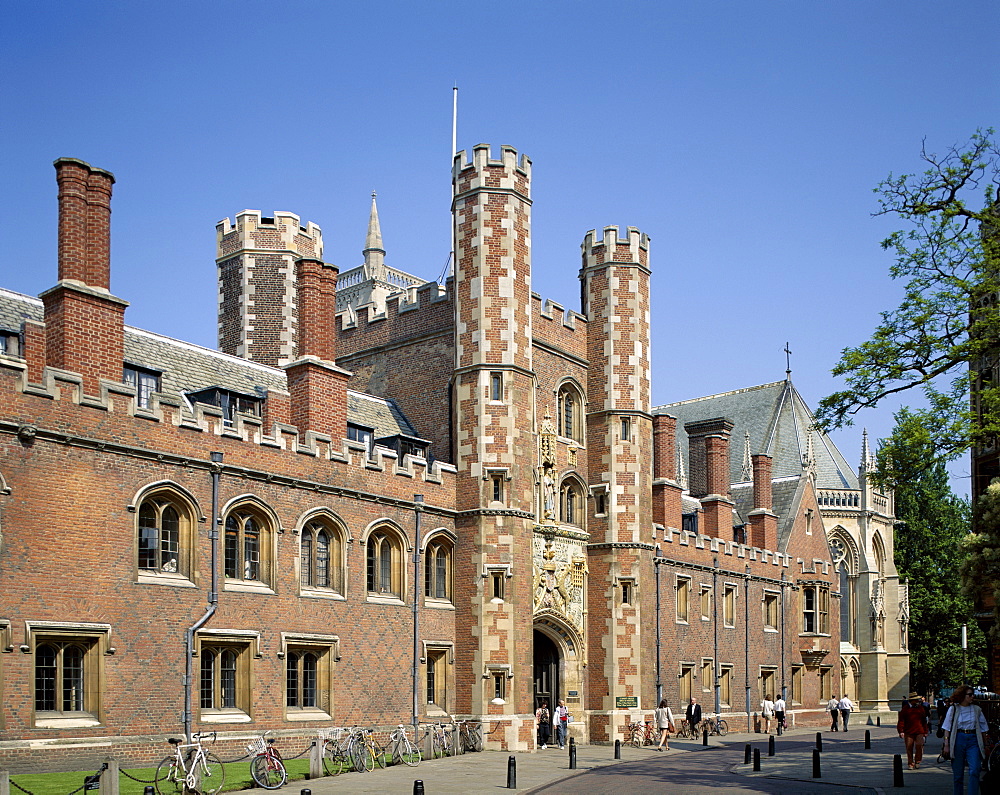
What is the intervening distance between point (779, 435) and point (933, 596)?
→ 13341mm

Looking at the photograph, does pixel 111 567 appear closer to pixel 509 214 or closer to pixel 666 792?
pixel 666 792

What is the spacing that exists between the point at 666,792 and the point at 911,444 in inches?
303

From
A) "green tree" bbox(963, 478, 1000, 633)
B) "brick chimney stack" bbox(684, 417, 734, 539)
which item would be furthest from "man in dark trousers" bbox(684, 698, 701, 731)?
"green tree" bbox(963, 478, 1000, 633)

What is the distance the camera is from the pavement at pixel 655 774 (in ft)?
66.6

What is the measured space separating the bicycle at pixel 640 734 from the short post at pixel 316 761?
44.2 feet

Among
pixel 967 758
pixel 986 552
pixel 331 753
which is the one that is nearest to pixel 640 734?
pixel 331 753

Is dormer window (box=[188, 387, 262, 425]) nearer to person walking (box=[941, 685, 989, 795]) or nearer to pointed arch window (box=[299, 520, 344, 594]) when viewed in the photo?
pointed arch window (box=[299, 520, 344, 594])

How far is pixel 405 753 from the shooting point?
26.2 m

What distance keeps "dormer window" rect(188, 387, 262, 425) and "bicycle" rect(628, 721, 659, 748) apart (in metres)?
15.1

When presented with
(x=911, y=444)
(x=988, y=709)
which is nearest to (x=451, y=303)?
(x=911, y=444)

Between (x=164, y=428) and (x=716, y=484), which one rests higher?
(x=164, y=428)

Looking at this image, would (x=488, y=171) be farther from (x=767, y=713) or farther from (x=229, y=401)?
(x=767, y=713)

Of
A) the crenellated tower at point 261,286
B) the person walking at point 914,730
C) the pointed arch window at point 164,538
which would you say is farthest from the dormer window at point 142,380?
the person walking at point 914,730

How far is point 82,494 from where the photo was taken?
21016 mm
